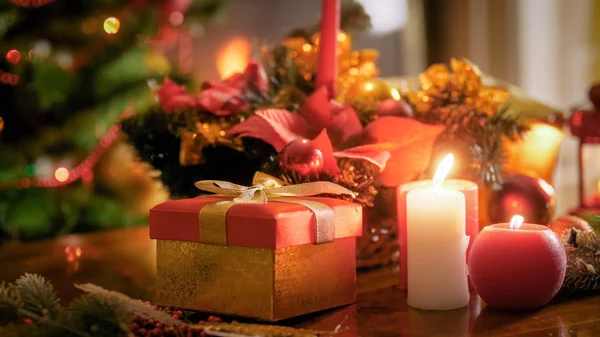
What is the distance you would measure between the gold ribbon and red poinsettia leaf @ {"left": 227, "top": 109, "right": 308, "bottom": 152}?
0.08m

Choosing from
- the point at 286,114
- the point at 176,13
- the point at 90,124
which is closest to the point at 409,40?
the point at 176,13

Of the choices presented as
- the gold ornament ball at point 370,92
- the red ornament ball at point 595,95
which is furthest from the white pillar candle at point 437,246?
the red ornament ball at point 595,95

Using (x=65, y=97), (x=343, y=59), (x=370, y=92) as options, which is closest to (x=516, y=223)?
(x=370, y=92)

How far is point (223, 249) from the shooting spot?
2.50ft

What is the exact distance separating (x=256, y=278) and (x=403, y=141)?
30cm

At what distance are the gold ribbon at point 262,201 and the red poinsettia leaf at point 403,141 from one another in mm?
137

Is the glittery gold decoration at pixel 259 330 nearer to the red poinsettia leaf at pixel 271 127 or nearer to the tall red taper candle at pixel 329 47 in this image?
the red poinsettia leaf at pixel 271 127

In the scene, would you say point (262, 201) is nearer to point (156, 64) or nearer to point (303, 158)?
point (303, 158)

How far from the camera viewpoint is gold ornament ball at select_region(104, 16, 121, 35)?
1726 mm

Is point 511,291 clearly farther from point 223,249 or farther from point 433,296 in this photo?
point 223,249

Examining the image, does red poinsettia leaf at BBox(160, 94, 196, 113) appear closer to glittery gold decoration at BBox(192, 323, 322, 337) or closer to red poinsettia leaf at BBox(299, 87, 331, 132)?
red poinsettia leaf at BBox(299, 87, 331, 132)

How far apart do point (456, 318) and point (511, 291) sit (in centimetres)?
7

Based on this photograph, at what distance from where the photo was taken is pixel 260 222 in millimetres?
720

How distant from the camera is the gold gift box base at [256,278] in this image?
74 cm
